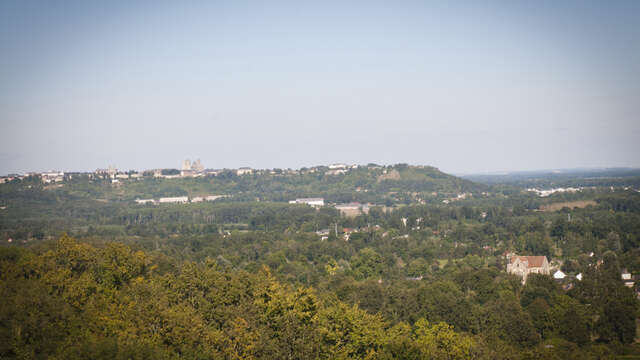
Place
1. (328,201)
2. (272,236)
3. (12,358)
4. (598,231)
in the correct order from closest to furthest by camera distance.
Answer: (12,358), (598,231), (272,236), (328,201)

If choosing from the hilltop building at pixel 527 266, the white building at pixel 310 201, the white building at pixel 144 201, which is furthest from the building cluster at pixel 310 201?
the hilltop building at pixel 527 266

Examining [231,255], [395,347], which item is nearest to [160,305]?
[395,347]

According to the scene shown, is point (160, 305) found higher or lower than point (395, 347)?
higher

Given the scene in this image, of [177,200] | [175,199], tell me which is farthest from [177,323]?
[175,199]

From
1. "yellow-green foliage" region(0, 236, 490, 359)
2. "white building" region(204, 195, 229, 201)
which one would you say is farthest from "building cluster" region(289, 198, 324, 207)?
"yellow-green foliage" region(0, 236, 490, 359)

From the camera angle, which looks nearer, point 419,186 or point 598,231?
point 598,231

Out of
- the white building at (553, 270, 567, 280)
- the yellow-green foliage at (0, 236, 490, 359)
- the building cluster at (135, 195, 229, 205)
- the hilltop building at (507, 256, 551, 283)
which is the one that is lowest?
the white building at (553, 270, 567, 280)

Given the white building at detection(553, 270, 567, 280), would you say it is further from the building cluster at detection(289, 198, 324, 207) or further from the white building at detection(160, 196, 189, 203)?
the white building at detection(160, 196, 189, 203)

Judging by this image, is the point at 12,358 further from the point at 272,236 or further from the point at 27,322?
the point at 272,236

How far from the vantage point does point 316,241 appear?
254 feet

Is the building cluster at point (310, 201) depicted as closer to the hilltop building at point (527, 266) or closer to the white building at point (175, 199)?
the white building at point (175, 199)

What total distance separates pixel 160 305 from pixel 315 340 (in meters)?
8.56

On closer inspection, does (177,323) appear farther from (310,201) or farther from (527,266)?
(310,201)

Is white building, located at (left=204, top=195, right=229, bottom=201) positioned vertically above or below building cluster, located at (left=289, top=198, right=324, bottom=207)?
above
